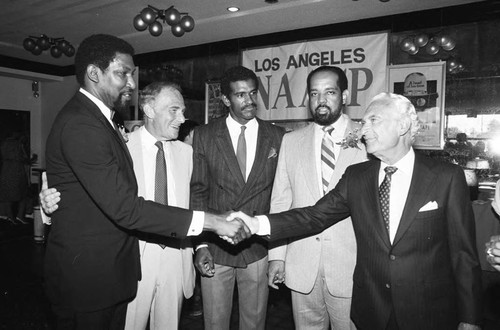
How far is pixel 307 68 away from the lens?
7.32m

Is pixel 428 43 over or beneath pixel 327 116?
over

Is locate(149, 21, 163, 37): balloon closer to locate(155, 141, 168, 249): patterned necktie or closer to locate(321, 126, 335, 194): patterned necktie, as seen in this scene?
locate(155, 141, 168, 249): patterned necktie

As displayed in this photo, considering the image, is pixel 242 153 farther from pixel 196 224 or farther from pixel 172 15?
pixel 172 15

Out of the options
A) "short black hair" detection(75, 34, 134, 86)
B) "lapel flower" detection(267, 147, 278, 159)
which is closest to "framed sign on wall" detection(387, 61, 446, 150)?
"lapel flower" detection(267, 147, 278, 159)

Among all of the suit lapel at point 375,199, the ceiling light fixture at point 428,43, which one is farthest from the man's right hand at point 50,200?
the ceiling light fixture at point 428,43

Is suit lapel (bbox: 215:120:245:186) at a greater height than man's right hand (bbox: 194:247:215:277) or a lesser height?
greater

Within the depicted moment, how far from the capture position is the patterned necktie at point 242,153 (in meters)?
2.89

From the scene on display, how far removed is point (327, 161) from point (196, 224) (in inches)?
39.2

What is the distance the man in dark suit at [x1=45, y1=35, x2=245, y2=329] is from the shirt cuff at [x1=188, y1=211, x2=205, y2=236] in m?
0.13

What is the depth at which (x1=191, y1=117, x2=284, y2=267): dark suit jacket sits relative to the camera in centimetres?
280

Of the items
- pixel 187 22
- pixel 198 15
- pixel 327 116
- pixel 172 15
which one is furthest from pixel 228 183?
pixel 198 15

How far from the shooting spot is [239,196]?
282 cm

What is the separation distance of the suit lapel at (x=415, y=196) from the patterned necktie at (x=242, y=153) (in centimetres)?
122

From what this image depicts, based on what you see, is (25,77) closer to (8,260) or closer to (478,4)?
(8,260)
